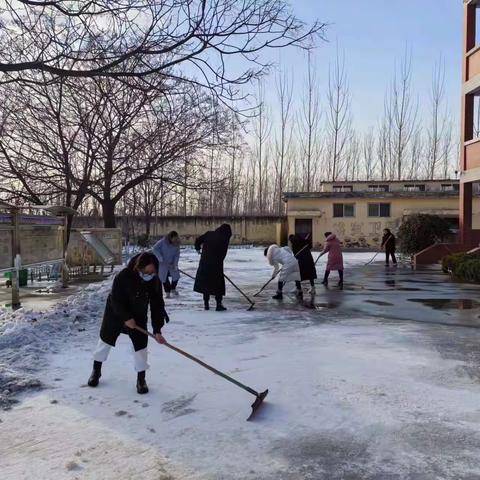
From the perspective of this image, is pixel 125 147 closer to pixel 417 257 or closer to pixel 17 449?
pixel 417 257

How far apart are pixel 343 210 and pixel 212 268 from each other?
29.6m

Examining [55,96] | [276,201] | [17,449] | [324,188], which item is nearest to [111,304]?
[17,449]

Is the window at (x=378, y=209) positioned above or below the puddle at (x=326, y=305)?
above

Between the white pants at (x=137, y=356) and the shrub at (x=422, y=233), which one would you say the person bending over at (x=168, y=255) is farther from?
the shrub at (x=422, y=233)

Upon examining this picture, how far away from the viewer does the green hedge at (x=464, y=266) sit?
15144mm

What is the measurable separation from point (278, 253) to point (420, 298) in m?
3.19

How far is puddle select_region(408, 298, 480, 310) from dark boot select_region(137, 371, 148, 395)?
22.5ft

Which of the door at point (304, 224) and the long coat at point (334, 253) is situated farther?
the door at point (304, 224)

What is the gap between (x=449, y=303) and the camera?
36.4 feet

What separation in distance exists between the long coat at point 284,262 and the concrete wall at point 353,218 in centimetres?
2703

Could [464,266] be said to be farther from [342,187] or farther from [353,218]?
[342,187]

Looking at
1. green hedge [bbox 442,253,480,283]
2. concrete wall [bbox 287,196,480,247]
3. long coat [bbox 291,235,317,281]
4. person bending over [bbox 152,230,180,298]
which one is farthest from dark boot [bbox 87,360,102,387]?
concrete wall [bbox 287,196,480,247]

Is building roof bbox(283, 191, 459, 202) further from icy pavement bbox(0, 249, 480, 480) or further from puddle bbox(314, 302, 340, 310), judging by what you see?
icy pavement bbox(0, 249, 480, 480)

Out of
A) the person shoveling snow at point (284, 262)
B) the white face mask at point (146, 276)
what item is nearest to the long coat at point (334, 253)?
the person shoveling snow at point (284, 262)
